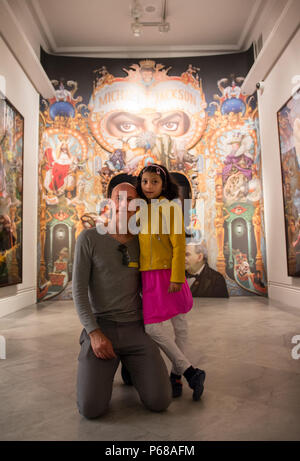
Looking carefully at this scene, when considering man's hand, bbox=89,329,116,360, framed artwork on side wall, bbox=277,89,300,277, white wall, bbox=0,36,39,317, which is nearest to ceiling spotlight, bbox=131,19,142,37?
white wall, bbox=0,36,39,317

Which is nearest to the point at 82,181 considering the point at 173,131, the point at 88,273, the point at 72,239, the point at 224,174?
the point at 72,239

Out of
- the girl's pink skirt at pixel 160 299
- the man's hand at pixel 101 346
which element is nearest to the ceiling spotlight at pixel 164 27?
the girl's pink skirt at pixel 160 299

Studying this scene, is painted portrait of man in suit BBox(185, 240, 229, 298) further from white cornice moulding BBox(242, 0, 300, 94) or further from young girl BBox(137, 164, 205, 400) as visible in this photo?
young girl BBox(137, 164, 205, 400)

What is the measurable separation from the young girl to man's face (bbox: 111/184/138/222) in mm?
132

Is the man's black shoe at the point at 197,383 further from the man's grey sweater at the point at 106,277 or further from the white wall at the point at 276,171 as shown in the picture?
the white wall at the point at 276,171

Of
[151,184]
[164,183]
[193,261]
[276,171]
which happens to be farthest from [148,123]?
[151,184]

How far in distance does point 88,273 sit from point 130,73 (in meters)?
8.71

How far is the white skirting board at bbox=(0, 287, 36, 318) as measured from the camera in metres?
6.79

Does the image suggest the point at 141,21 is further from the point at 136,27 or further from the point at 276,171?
the point at 276,171

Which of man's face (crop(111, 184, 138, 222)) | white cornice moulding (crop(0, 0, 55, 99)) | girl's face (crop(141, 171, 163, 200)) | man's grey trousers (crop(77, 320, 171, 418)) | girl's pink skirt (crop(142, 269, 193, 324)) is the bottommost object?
man's grey trousers (crop(77, 320, 171, 418))

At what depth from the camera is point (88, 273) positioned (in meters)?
2.51

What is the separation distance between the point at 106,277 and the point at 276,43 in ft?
22.8

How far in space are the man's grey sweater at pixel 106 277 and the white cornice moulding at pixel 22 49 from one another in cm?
575

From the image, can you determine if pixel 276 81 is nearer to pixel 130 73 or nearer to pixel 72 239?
pixel 130 73
